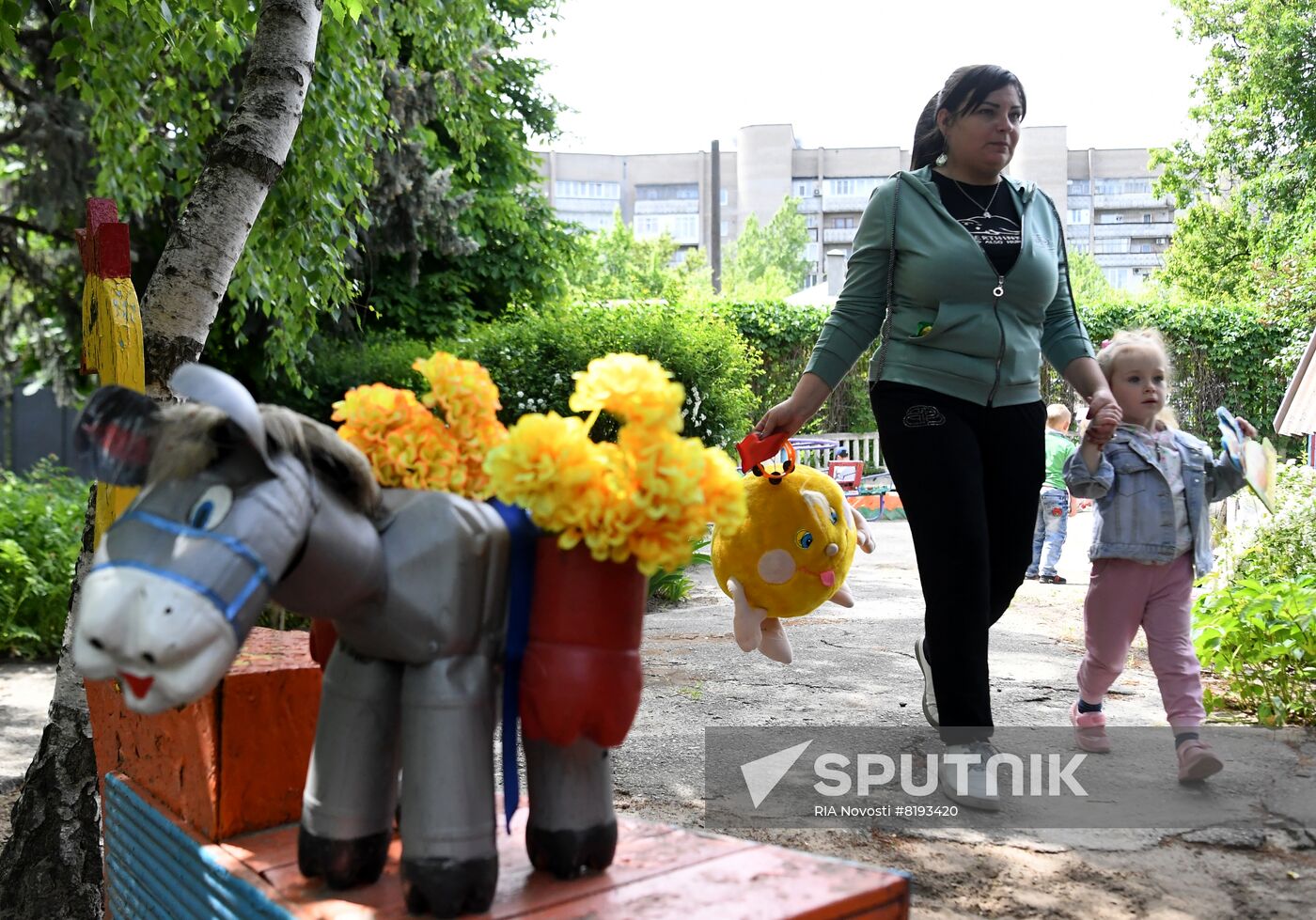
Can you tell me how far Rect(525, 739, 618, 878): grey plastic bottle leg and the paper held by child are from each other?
7.96 ft

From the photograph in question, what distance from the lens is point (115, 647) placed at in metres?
1.19

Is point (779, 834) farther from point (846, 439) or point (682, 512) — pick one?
point (846, 439)

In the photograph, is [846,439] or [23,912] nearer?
[23,912]

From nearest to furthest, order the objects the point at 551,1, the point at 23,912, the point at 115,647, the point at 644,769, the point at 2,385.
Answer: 1. the point at 115,647
2. the point at 23,912
3. the point at 644,769
4. the point at 2,385
5. the point at 551,1

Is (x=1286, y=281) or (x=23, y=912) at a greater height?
(x=1286, y=281)

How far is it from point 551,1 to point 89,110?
27.9 feet

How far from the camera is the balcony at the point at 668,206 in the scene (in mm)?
77688

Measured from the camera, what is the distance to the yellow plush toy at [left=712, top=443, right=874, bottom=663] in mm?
2770

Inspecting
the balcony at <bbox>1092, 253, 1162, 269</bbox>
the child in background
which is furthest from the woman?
the balcony at <bbox>1092, 253, 1162, 269</bbox>

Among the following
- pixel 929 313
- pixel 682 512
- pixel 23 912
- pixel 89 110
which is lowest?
pixel 23 912

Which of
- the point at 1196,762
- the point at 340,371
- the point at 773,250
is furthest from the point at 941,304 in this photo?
the point at 773,250

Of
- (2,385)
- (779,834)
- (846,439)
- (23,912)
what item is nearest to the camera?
(23,912)

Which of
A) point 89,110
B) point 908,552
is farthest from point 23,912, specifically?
point 908,552

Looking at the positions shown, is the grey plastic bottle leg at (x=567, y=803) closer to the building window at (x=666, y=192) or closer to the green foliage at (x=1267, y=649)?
the green foliage at (x=1267, y=649)
